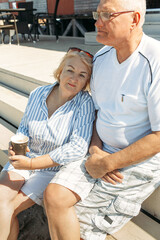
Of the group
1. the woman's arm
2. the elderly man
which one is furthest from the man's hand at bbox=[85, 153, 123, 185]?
the woman's arm

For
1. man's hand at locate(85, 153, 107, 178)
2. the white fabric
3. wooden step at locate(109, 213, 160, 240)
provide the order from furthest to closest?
wooden step at locate(109, 213, 160, 240) → man's hand at locate(85, 153, 107, 178) → the white fabric

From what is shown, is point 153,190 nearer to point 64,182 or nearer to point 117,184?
point 117,184

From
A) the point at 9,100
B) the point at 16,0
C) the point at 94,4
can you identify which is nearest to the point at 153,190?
the point at 9,100

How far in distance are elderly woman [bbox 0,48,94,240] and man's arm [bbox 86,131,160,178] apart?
0.61 feet

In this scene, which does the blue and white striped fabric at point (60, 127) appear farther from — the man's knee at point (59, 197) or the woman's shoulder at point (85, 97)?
the man's knee at point (59, 197)

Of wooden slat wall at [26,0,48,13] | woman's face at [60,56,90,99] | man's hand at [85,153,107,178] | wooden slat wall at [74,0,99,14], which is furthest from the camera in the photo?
wooden slat wall at [26,0,48,13]

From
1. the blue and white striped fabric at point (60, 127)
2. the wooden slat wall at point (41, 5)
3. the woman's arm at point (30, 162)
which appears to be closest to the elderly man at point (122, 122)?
the blue and white striped fabric at point (60, 127)

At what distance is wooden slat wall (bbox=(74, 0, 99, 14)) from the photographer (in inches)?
367

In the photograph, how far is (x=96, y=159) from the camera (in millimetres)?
1434

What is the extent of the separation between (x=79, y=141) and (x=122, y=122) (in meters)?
0.31

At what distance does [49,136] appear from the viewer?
66.0 inches

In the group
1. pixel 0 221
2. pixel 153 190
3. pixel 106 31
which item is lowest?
pixel 0 221

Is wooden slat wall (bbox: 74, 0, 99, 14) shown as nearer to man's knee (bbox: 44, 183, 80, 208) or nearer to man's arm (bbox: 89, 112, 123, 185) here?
man's arm (bbox: 89, 112, 123, 185)

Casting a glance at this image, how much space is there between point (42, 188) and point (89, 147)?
425 millimetres
